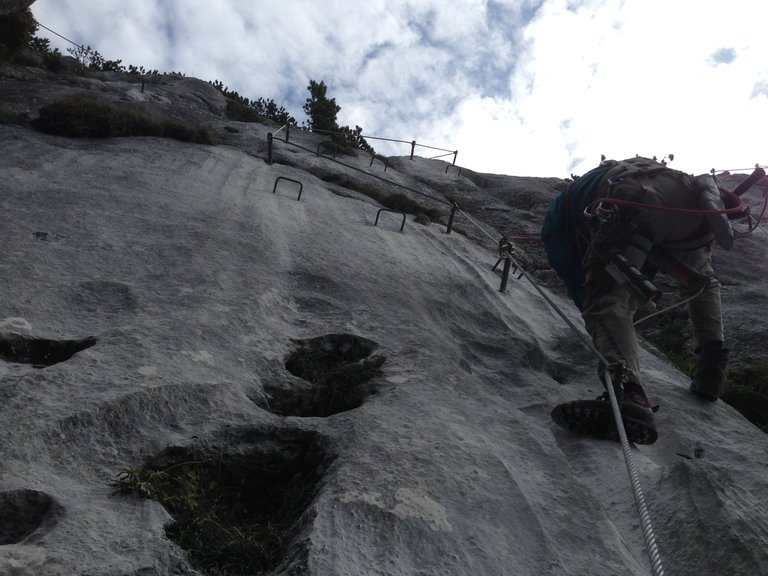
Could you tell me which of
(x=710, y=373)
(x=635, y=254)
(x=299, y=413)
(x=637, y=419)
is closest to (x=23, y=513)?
(x=299, y=413)

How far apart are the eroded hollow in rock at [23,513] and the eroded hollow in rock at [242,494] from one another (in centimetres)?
34

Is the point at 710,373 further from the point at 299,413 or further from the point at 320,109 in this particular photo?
the point at 320,109

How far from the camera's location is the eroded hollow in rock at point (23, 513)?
2941 millimetres

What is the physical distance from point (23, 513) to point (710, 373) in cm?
570

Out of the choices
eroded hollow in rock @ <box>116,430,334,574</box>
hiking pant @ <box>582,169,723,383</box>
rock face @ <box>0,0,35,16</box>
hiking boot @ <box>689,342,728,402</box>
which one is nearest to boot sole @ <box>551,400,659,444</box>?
hiking pant @ <box>582,169,723,383</box>

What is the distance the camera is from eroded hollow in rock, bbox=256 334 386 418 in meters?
4.82

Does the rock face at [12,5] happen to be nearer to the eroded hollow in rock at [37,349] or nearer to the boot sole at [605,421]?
the eroded hollow in rock at [37,349]

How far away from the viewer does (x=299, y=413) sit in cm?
480

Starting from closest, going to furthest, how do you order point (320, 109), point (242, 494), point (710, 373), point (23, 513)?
point (23, 513), point (242, 494), point (710, 373), point (320, 109)

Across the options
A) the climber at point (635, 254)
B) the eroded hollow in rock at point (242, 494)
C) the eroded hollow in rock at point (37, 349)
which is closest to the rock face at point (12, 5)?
the eroded hollow in rock at point (37, 349)

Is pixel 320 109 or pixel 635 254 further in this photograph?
pixel 320 109

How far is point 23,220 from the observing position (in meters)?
6.49

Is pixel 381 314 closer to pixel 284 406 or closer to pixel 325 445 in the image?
pixel 284 406

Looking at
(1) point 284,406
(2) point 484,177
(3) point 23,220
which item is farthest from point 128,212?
(2) point 484,177
